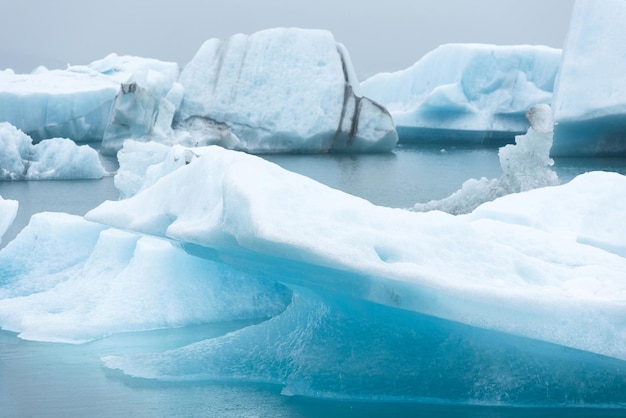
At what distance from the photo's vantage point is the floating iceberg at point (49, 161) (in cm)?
1369

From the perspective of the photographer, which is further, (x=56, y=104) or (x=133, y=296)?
(x=56, y=104)

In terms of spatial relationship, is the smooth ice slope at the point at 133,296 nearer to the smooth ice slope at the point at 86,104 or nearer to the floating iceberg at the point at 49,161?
the floating iceberg at the point at 49,161

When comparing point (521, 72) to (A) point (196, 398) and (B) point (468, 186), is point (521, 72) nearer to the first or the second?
(B) point (468, 186)

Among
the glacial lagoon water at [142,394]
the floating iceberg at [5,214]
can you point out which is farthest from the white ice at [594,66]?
the glacial lagoon water at [142,394]

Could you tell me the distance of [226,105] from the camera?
62.0 feet

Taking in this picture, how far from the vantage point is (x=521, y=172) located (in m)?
8.64

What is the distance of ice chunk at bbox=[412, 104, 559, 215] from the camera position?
333 inches

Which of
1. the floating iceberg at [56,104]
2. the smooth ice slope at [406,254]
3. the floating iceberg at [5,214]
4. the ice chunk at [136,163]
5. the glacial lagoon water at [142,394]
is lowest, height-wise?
the floating iceberg at [56,104]

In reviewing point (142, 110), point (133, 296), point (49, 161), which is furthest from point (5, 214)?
point (142, 110)

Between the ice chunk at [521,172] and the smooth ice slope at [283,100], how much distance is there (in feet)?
33.1

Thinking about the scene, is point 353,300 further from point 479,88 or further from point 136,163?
point 479,88

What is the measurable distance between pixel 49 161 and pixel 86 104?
620 cm

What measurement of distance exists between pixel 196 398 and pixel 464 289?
120cm

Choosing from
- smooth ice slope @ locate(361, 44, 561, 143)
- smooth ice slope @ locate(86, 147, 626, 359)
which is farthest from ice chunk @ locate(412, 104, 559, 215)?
smooth ice slope @ locate(361, 44, 561, 143)
